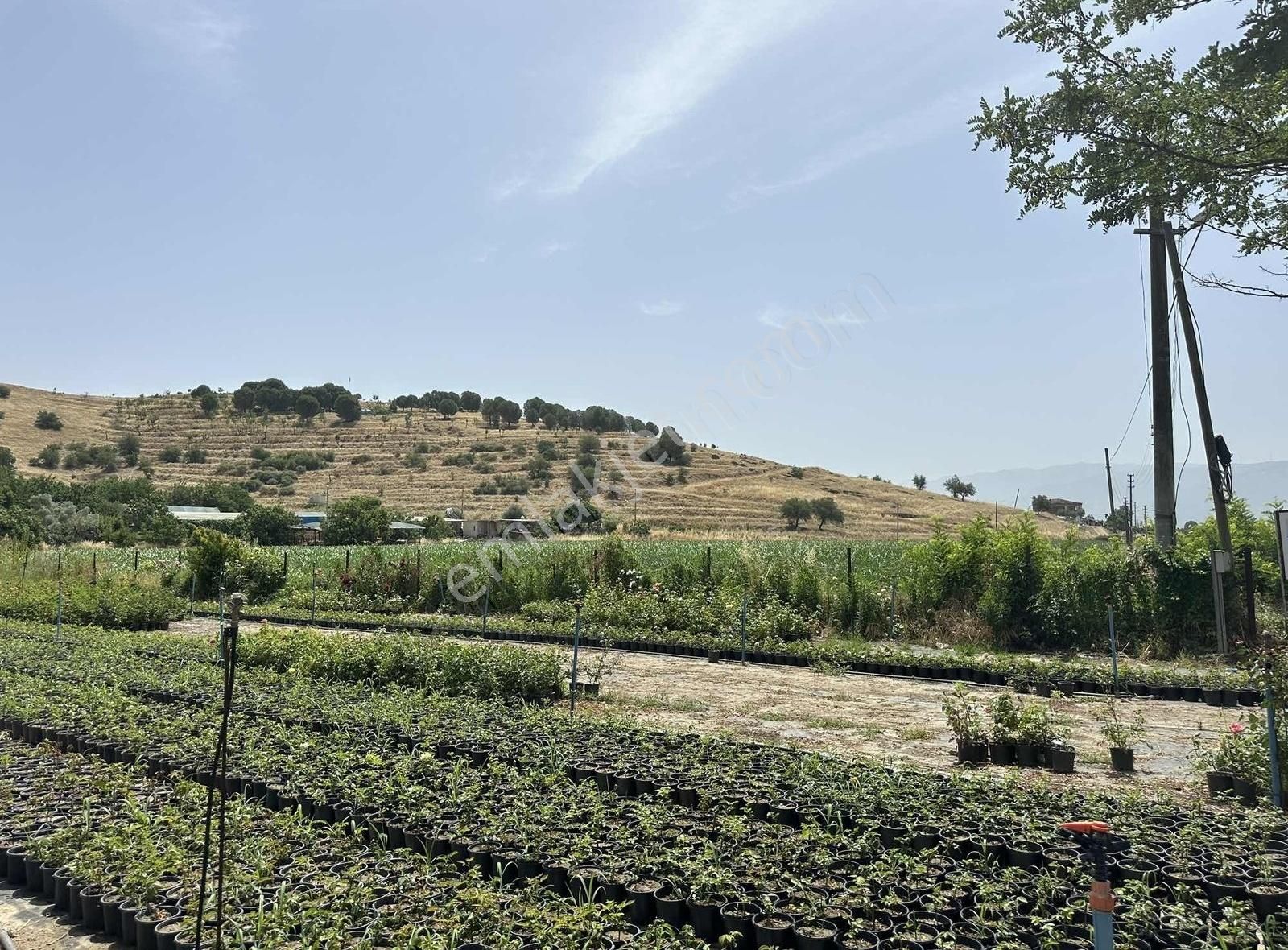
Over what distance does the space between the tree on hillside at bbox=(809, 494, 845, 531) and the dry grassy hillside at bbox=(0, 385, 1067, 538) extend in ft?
3.95

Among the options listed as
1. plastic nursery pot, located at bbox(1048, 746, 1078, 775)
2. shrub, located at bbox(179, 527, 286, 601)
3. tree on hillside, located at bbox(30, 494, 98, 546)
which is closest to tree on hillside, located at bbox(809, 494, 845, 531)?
tree on hillside, located at bbox(30, 494, 98, 546)

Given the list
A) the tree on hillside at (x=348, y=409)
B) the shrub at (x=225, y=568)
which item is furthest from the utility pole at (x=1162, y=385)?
the tree on hillside at (x=348, y=409)

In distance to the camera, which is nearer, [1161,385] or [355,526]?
[1161,385]

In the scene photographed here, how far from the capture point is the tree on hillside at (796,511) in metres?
62.1

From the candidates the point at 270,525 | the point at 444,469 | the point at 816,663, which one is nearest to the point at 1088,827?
the point at 816,663

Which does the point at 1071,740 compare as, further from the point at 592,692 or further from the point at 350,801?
the point at 350,801

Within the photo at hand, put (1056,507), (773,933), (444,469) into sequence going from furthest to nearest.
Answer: (1056,507), (444,469), (773,933)

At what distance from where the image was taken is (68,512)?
135 feet

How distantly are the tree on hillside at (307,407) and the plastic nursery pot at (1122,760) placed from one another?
3221 inches

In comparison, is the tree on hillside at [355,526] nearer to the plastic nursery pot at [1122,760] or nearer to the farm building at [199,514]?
the farm building at [199,514]

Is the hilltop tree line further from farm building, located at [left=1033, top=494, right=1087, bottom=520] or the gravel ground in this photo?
the gravel ground

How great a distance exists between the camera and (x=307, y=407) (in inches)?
3177

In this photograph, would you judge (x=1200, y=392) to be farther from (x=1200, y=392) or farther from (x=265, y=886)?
(x=265, y=886)

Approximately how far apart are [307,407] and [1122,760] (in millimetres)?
82992
